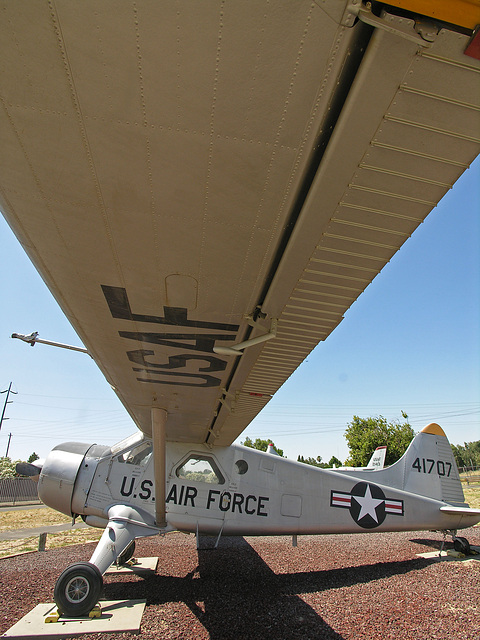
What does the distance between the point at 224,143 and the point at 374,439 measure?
37.9m

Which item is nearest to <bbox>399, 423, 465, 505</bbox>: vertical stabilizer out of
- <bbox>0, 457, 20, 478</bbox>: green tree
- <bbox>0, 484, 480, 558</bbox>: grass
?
<bbox>0, 484, 480, 558</bbox>: grass

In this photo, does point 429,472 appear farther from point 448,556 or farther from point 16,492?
point 16,492

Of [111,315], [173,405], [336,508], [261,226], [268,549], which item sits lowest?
[268,549]

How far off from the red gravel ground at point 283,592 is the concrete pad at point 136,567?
25 centimetres

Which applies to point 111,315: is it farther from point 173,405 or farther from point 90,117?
point 173,405

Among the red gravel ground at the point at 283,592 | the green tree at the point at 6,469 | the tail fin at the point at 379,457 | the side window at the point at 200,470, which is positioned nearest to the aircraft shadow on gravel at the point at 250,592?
the red gravel ground at the point at 283,592

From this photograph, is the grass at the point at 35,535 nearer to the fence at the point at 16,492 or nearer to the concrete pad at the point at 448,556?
the fence at the point at 16,492

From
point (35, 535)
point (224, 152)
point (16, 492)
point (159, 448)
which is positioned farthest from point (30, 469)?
point (16, 492)

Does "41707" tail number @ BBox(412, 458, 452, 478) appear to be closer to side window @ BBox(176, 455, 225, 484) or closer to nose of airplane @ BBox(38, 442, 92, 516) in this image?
side window @ BBox(176, 455, 225, 484)

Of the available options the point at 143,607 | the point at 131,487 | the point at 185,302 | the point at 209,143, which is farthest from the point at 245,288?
the point at 131,487

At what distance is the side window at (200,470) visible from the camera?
7380mm

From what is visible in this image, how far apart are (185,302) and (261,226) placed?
0.99 meters

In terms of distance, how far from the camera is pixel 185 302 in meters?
2.67

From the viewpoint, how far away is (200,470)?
7.52 m
